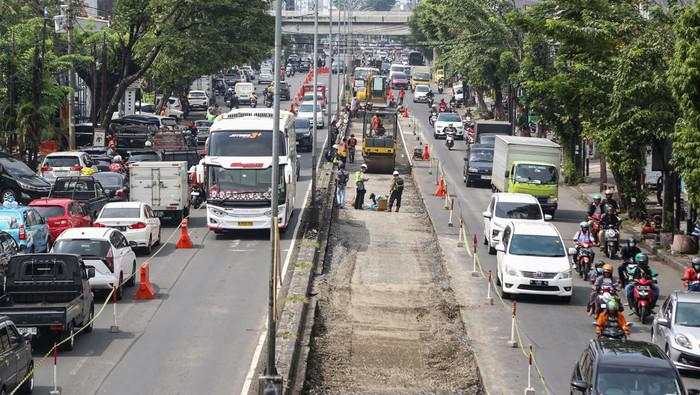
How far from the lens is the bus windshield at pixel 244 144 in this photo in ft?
Answer: 128

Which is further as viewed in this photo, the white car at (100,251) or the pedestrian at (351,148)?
the pedestrian at (351,148)

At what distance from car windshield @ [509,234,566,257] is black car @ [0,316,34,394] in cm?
1395

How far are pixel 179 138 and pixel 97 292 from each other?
105ft

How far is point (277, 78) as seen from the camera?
928 inches

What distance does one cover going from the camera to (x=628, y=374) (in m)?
17.7

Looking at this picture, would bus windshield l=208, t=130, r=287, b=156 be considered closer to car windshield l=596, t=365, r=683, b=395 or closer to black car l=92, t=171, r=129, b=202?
black car l=92, t=171, r=129, b=202

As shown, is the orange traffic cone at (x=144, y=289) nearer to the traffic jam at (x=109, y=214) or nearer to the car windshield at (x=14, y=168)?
the traffic jam at (x=109, y=214)

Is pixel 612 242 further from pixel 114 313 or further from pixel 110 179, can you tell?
pixel 110 179

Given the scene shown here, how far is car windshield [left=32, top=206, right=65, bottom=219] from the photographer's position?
3591 centimetres

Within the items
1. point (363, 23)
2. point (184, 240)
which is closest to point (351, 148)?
point (184, 240)

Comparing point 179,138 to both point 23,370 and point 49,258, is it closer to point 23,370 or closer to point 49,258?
point 49,258

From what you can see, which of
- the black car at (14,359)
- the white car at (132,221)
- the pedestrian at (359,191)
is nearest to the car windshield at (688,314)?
the black car at (14,359)

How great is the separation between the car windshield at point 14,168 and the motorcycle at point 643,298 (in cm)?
2480

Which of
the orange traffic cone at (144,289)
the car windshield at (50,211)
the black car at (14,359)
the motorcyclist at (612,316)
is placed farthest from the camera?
the car windshield at (50,211)
